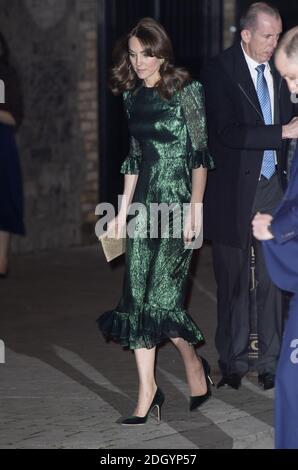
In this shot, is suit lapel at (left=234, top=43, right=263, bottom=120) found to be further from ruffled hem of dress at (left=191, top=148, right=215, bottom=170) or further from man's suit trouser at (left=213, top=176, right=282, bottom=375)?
ruffled hem of dress at (left=191, top=148, right=215, bottom=170)

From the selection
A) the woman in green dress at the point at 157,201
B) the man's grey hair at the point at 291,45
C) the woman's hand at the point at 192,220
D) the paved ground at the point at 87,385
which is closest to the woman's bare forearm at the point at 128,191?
the woman in green dress at the point at 157,201

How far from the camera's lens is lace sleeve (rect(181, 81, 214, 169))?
311 inches

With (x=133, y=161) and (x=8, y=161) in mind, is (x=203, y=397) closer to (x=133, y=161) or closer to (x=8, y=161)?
(x=133, y=161)

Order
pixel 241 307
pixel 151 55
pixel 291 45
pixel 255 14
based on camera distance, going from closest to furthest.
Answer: pixel 291 45 < pixel 151 55 < pixel 255 14 < pixel 241 307

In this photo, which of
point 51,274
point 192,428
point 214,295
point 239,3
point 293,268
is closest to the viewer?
point 293,268

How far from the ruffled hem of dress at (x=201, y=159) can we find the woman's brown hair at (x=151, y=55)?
0.32 meters

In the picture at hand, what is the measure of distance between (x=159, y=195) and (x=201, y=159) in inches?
10.8

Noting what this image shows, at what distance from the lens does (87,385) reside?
28.8 feet

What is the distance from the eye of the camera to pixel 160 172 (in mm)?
7953

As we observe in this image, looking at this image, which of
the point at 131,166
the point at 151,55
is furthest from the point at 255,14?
the point at 131,166
